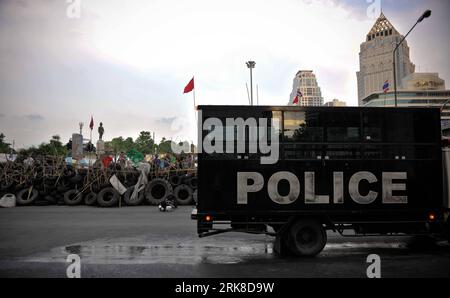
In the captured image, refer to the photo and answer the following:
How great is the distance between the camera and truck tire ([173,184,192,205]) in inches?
739

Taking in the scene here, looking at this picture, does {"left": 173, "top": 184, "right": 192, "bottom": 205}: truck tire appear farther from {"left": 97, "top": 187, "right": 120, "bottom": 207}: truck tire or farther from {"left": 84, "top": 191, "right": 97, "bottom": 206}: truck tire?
{"left": 84, "top": 191, "right": 97, "bottom": 206}: truck tire

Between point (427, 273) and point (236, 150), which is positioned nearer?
point (427, 273)

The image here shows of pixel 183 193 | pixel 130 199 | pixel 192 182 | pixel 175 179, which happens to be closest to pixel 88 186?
pixel 130 199

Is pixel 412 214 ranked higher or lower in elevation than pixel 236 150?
lower

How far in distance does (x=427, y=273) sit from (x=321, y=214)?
2235 millimetres

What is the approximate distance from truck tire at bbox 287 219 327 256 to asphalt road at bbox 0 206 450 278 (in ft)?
0.82

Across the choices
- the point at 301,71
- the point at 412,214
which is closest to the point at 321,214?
the point at 412,214

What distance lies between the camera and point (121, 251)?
26.2 ft

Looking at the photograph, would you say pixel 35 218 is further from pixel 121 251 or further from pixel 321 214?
pixel 321 214

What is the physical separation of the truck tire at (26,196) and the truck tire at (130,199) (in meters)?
5.47

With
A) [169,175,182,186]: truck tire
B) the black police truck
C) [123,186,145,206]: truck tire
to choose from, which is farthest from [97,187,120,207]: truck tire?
the black police truck

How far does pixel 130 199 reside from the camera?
18.3m

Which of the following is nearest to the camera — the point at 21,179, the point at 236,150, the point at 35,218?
the point at 236,150
